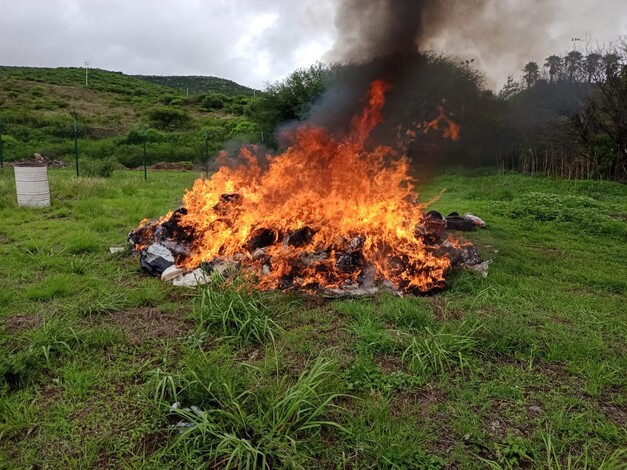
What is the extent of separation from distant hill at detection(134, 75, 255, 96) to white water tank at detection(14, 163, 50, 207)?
213 feet

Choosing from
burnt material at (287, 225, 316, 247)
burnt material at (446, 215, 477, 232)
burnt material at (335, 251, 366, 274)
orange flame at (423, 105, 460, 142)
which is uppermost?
orange flame at (423, 105, 460, 142)

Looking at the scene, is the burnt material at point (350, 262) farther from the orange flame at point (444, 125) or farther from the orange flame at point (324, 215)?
the orange flame at point (444, 125)

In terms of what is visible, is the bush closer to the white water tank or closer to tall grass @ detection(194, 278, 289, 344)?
the white water tank

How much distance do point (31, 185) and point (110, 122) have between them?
28.0 metres

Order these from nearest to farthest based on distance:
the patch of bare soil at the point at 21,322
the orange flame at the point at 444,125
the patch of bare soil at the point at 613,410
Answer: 1. the patch of bare soil at the point at 613,410
2. the patch of bare soil at the point at 21,322
3. the orange flame at the point at 444,125

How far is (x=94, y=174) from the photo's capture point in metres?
15.3

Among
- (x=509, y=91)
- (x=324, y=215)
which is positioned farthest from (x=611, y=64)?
(x=324, y=215)

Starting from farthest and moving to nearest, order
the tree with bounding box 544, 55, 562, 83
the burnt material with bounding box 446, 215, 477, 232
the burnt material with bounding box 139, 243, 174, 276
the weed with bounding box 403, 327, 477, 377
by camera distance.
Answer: the tree with bounding box 544, 55, 562, 83 < the burnt material with bounding box 446, 215, 477, 232 < the burnt material with bounding box 139, 243, 174, 276 < the weed with bounding box 403, 327, 477, 377

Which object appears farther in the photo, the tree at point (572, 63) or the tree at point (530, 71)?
the tree at point (572, 63)

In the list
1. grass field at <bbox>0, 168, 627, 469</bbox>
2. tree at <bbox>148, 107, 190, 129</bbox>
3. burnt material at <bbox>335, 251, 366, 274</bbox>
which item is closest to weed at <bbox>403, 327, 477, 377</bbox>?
grass field at <bbox>0, 168, 627, 469</bbox>

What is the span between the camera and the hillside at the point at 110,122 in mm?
24344

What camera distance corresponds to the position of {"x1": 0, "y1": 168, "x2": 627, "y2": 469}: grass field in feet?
8.61

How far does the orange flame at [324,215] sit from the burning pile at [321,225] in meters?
0.02

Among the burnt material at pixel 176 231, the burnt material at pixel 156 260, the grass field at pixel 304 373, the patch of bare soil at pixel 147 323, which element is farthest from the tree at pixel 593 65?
the patch of bare soil at pixel 147 323
